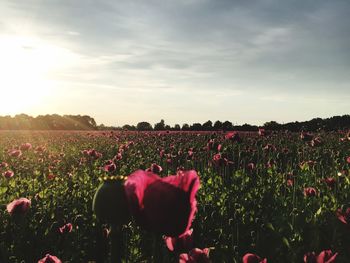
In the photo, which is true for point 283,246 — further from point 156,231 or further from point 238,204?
point 156,231

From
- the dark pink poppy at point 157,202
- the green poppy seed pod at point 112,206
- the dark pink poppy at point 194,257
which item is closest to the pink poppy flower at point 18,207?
the dark pink poppy at point 194,257

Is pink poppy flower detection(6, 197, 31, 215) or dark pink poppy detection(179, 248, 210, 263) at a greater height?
dark pink poppy detection(179, 248, 210, 263)

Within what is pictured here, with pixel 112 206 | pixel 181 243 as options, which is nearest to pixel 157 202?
pixel 112 206

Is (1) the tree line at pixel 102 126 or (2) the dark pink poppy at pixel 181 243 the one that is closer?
(2) the dark pink poppy at pixel 181 243

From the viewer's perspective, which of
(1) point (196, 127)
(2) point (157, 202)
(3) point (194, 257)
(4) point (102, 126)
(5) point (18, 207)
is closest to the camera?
(2) point (157, 202)

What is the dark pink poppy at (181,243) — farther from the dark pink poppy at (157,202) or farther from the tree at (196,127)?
the tree at (196,127)

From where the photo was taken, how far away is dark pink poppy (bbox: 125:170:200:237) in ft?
3.36

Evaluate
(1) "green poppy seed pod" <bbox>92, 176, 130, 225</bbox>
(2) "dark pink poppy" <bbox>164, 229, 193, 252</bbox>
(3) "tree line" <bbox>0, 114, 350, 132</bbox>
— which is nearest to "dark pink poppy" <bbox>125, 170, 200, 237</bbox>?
(1) "green poppy seed pod" <bbox>92, 176, 130, 225</bbox>

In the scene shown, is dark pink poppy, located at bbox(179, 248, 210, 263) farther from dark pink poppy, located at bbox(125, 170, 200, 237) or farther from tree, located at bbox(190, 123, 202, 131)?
tree, located at bbox(190, 123, 202, 131)

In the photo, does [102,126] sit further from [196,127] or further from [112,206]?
[112,206]

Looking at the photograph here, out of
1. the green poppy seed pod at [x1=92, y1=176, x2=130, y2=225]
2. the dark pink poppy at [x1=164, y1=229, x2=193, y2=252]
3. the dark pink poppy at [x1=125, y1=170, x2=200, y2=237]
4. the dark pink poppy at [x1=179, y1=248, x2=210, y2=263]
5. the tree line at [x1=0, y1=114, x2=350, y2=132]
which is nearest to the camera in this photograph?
the dark pink poppy at [x1=125, y1=170, x2=200, y2=237]

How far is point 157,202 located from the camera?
103 cm

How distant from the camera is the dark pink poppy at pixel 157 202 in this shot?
1.02 meters

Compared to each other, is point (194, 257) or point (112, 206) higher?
point (112, 206)
